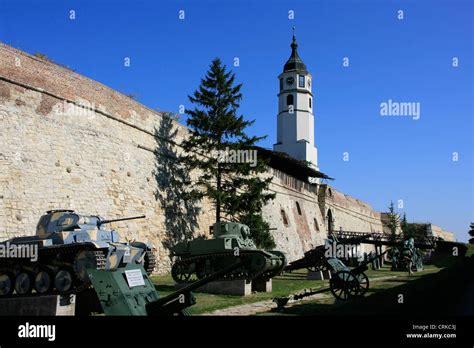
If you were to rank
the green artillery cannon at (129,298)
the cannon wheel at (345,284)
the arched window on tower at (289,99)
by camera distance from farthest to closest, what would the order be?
the arched window on tower at (289,99)
the cannon wheel at (345,284)
the green artillery cannon at (129,298)

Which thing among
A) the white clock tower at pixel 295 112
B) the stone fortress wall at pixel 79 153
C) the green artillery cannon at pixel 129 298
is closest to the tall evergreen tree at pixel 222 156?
the stone fortress wall at pixel 79 153

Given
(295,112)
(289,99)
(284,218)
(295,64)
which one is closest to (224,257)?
(284,218)

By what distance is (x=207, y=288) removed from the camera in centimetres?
1405

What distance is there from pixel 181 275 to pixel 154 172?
7.70 m

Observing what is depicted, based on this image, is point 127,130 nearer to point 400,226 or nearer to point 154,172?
point 154,172

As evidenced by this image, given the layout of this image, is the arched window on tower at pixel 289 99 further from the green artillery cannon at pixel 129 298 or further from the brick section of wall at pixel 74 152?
the green artillery cannon at pixel 129 298

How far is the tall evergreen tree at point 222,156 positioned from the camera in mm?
21719

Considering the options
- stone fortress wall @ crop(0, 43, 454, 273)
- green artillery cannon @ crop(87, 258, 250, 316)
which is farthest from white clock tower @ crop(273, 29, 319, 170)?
green artillery cannon @ crop(87, 258, 250, 316)

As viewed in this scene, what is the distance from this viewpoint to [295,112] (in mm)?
58000

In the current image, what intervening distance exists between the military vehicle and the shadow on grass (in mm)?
3899

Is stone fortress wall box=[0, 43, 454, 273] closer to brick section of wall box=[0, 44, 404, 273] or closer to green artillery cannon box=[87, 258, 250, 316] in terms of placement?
brick section of wall box=[0, 44, 404, 273]

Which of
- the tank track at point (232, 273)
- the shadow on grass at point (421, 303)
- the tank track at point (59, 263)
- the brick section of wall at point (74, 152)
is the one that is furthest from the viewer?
the brick section of wall at point (74, 152)

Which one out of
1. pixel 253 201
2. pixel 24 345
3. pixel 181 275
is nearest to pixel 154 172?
pixel 253 201

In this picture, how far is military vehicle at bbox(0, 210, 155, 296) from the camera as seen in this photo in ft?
31.8
